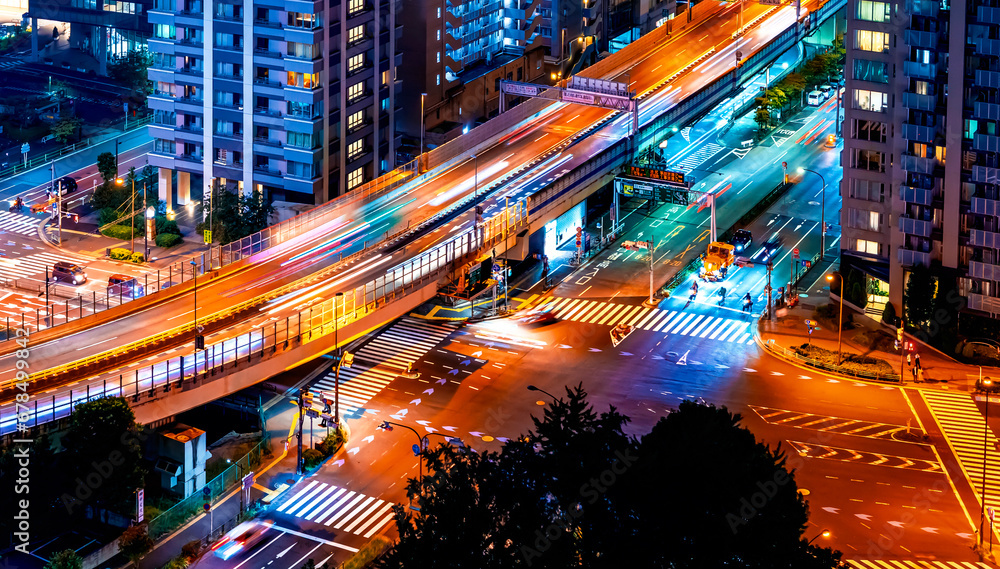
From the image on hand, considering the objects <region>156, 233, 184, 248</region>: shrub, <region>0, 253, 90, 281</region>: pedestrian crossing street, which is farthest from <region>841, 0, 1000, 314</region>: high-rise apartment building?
<region>0, 253, 90, 281</region>: pedestrian crossing street

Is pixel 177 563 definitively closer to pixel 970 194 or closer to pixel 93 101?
pixel 970 194

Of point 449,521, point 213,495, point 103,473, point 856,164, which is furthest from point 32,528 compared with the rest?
point 856,164

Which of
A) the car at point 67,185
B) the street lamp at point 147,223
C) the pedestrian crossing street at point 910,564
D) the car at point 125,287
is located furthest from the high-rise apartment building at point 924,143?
the car at point 67,185

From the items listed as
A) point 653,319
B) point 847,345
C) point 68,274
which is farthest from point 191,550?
point 847,345

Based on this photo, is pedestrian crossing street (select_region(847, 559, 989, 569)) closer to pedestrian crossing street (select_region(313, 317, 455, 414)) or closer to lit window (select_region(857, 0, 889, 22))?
pedestrian crossing street (select_region(313, 317, 455, 414))

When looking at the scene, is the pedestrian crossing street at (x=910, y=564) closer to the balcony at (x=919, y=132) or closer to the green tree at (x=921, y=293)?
the green tree at (x=921, y=293)

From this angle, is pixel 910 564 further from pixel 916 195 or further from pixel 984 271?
pixel 916 195
